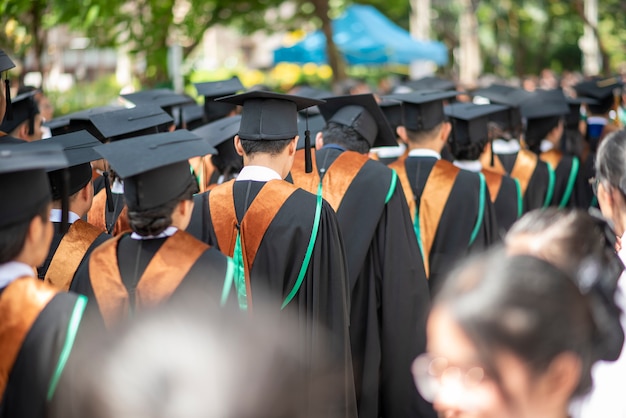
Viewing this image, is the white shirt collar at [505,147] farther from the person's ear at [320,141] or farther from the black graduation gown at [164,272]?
the black graduation gown at [164,272]

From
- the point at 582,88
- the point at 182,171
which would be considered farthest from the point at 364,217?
the point at 582,88

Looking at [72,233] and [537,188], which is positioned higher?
[72,233]

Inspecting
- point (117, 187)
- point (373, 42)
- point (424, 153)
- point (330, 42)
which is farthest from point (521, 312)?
point (373, 42)

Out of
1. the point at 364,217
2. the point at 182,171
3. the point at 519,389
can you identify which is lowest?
the point at 364,217

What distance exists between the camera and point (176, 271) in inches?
97.8

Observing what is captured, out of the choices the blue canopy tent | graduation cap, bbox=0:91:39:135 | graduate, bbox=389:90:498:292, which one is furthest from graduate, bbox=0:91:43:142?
the blue canopy tent

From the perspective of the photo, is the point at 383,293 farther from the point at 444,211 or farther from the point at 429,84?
the point at 429,84

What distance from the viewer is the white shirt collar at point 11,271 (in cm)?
211

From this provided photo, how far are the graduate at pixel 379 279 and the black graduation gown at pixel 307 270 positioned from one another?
0.49 meters

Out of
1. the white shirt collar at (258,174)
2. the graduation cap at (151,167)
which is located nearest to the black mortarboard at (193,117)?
the white shirt collar at (258,174)

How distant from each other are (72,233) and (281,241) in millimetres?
857

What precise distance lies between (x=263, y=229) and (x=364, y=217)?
0.83 metres

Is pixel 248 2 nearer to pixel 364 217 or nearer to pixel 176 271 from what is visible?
pixel 364 217

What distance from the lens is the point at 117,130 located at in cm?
399
